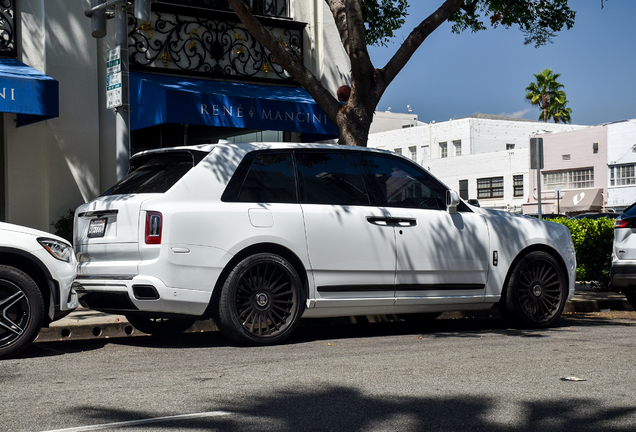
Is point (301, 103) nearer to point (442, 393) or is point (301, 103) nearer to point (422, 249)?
point (422, 249)

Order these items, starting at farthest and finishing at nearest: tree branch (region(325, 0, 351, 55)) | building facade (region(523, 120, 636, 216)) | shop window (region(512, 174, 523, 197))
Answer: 1. shop window (region(512, 174, 523, 197))
2. building facade (region(523, 120, 636, 216))
3. tree branch (region(325, 0, 351, 55))

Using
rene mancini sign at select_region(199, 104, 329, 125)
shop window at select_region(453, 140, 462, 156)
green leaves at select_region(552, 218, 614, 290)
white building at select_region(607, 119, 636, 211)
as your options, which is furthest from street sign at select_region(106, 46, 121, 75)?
shop window at select_region(453, 140, 462, 156)

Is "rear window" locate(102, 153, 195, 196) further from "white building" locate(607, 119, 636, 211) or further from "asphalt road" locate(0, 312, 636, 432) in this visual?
"white building" locate(607, 119, 636, 211)

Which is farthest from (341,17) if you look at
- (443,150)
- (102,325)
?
(443,150)

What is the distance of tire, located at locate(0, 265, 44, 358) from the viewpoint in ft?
20.6

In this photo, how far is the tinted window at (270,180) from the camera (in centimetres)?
706

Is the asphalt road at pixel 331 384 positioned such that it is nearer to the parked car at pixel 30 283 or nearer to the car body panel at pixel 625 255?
the parked car at pixel 30 283

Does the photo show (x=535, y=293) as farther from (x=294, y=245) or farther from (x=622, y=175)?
(x=622, y=175)

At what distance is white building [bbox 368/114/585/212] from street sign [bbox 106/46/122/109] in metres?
44.6

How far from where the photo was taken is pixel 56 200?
39.4ft

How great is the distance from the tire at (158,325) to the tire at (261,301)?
1.21 meters

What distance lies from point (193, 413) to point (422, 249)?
12.6 ft

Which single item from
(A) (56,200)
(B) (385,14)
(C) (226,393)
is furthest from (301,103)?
(C) (226,393)

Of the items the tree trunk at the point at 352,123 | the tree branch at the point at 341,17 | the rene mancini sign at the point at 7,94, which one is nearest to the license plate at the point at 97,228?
A: the rene mancini sign at the point at 7,94
